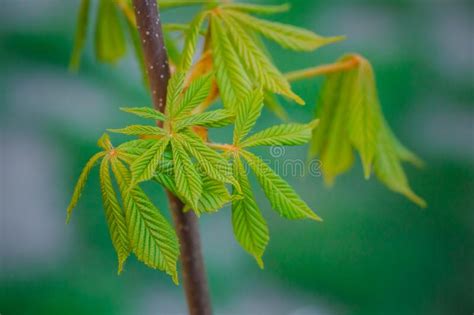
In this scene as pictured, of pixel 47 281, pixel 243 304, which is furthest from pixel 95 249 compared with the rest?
pixel 243 304

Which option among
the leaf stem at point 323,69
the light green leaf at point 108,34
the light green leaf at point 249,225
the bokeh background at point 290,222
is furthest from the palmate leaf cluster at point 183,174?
the bokeh background at point 290,222

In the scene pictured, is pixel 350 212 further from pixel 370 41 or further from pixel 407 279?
pixel 370 41

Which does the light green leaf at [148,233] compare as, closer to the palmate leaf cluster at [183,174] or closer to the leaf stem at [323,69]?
the palmate leaf cluster at [183,174]

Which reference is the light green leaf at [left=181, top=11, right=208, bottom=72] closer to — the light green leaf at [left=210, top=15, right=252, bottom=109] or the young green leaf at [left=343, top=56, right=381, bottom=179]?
the light green leaf at [left=210, top=15, right=252, bottom=109]

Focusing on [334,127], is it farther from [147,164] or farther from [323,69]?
[147,164]

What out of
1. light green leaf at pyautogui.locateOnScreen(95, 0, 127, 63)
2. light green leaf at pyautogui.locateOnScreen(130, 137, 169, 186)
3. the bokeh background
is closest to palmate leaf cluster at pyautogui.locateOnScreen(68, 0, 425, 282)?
light green leaf at pyautogui.locateOnScreen(130, 137, 169, 186)

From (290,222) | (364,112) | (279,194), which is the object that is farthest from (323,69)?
(290,222)

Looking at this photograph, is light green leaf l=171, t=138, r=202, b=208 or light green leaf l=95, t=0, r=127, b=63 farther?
light green leaf l=95, t=0, r=127, b=63
